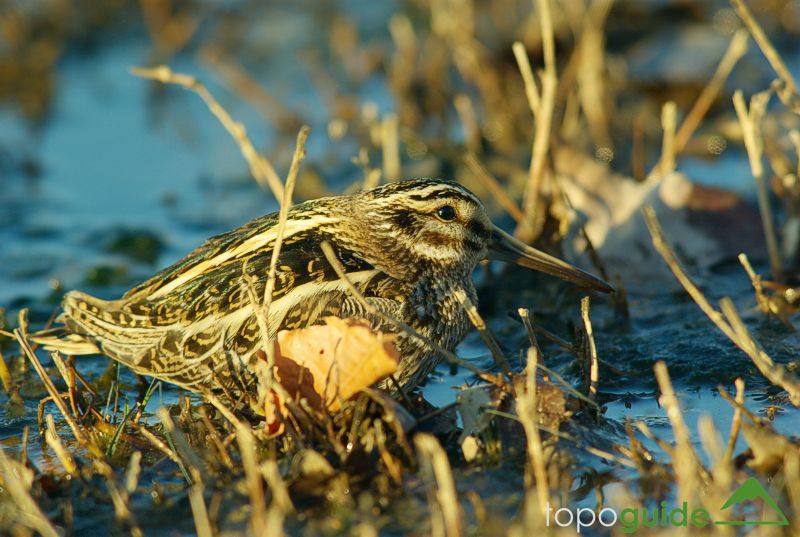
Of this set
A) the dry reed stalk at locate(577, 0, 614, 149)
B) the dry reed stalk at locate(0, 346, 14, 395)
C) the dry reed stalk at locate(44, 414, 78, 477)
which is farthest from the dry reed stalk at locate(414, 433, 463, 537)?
the dry reed stalk at locate(577, 0, 614, 149)

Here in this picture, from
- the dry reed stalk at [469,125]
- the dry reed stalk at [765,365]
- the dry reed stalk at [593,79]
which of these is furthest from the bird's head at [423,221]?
the dry reed stalk at [593,79]

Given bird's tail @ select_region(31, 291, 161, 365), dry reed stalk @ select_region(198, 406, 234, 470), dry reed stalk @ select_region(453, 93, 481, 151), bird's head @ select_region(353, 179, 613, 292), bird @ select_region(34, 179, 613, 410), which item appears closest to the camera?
dry reed stalk @ select_region(198, 406, 234, 470)

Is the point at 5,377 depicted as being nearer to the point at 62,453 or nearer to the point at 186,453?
Answer: the point at 62,453

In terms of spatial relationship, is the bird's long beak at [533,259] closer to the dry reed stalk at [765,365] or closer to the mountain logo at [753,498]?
the dry reed stalk at [765,365]

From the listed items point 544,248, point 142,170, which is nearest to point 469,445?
point 544,248

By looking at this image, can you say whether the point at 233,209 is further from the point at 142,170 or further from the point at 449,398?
the point at 449,398

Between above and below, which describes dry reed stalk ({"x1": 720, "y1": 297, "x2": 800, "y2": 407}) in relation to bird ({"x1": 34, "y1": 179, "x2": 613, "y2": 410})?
below

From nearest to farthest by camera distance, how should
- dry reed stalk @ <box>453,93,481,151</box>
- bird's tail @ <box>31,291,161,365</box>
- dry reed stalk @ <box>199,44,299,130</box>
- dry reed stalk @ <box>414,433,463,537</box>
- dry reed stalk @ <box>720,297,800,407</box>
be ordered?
1. dry reed stalk @ <box>414,433,463,537</box>
2. dry reed stalk @ <box>720,297,800,407</box>
3. bird's tail @ <box>31,291,161,365</box>
4. dry reed stalk @ <box>453,93,481,151</box>
5. dry reed stalk @ <box>199,44,299,130</box>

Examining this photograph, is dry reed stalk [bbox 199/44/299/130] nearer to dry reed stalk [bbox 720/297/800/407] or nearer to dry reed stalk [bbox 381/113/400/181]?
dry reed stalk [bbox 381/113/400/181]
